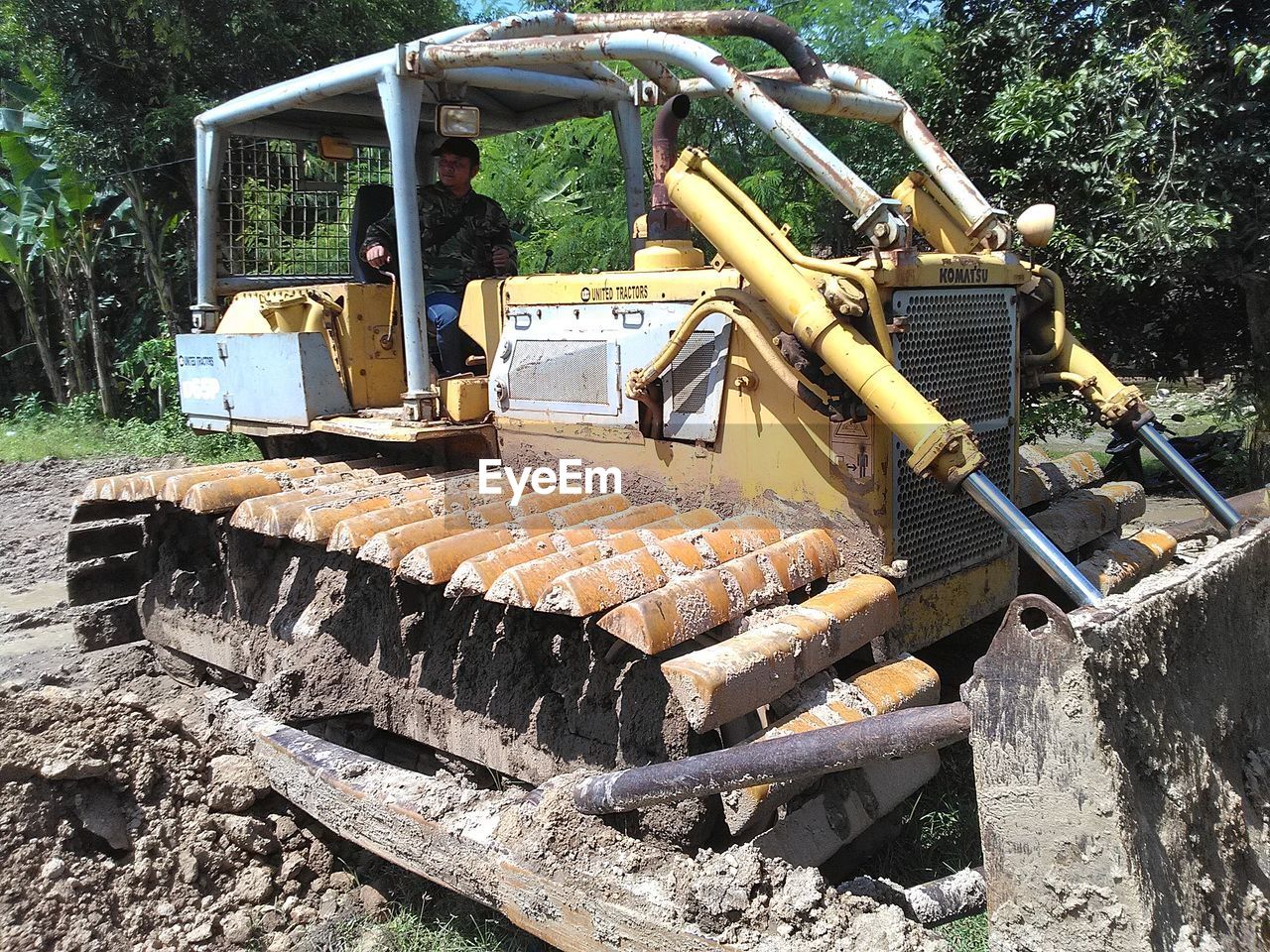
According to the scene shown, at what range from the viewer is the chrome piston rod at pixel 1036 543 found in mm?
2586

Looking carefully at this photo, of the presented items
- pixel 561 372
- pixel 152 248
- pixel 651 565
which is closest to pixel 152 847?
pixel 651 565

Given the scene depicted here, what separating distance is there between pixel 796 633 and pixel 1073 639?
3.33 feet

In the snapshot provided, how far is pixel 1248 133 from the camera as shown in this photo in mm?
7395

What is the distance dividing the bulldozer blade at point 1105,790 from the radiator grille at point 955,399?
112cm

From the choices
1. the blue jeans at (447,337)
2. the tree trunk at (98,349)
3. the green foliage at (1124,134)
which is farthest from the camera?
the tree trunk at (98,349)

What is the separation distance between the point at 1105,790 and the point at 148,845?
10.1ft

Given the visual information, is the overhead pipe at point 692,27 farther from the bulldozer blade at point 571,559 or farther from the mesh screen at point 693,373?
the bulldozer blade at point 571,559

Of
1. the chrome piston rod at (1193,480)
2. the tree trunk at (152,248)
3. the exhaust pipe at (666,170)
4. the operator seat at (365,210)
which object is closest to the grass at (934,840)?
the chrome piston rod at (1193,480)

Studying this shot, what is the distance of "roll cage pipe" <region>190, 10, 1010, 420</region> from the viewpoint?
11.2ft

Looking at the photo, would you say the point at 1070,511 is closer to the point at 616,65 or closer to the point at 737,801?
the point at 737,801

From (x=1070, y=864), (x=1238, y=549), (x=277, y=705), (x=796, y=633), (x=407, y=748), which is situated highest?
(x=1238, y=549)

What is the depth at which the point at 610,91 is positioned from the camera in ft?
17.7

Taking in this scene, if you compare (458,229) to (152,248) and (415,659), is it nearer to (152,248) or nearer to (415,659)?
(415,659)

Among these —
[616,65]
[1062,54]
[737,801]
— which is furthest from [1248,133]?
[737,801]
